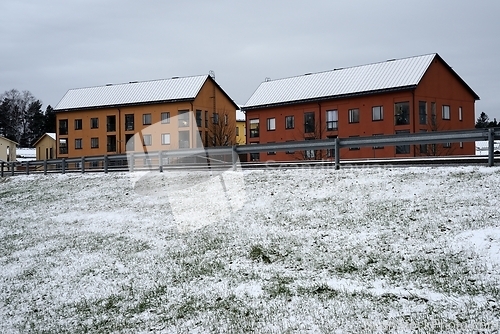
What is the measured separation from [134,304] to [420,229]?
5.28 metres

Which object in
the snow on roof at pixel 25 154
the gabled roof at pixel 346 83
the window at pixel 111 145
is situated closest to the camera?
the gabled roof at pixel 346 83

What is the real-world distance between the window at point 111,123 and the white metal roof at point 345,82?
19.9 m

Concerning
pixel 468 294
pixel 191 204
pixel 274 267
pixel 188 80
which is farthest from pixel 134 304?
pixel 188 80

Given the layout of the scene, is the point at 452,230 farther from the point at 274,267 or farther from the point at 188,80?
the point at 188,80

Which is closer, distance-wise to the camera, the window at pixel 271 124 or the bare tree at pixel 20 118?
the window at pixel 271 124

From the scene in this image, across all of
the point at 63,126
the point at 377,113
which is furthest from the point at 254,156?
the point at 63,126

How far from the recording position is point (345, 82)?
4688cm

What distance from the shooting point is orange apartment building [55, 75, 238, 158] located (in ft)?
190

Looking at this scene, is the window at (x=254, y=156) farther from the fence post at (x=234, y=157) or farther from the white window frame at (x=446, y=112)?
the fence post at (x=234, y=157)

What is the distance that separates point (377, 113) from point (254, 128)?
14.2 meters

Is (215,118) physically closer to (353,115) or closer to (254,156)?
(254,156)

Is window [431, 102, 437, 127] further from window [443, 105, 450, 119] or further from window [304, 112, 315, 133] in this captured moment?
window [304, 112, 315, 133]

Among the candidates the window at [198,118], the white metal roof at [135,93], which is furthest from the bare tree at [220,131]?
the white metal roof at [135,93]

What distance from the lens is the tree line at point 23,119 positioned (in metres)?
112
